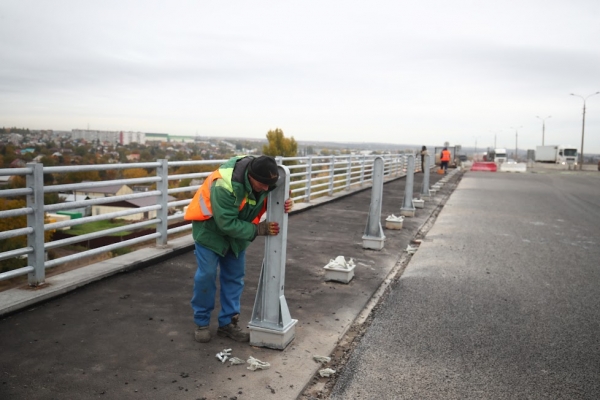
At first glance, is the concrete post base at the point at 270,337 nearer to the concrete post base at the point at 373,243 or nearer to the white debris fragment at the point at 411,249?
the concrete post base at the point at 373,243

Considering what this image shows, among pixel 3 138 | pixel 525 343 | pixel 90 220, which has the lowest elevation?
pixel 525 343

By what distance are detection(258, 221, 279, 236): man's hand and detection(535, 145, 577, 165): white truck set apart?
7846 cm

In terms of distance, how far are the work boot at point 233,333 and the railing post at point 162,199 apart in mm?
3560

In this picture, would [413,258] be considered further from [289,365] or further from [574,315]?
[289,365]

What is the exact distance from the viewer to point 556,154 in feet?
248

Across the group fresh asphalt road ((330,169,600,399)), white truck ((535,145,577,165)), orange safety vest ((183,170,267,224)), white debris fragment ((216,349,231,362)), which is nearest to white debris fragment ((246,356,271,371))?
white debris fragment ((216,349,231,362))

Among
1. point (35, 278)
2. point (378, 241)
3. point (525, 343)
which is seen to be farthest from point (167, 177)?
point (525, 343)

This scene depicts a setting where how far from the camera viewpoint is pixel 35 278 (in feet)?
18.9

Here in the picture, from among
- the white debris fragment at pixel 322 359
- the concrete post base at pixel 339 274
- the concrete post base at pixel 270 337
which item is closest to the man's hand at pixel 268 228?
the concrete post base at pixel 270 337

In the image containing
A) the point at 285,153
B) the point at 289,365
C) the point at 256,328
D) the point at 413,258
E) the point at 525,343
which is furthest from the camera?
the point at 285,153

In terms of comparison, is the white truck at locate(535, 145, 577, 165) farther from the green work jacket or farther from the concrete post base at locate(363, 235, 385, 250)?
the green work jacket

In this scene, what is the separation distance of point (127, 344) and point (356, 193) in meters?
14.9

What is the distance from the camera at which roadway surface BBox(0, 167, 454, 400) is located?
12.4ft

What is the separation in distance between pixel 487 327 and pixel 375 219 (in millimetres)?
3715
